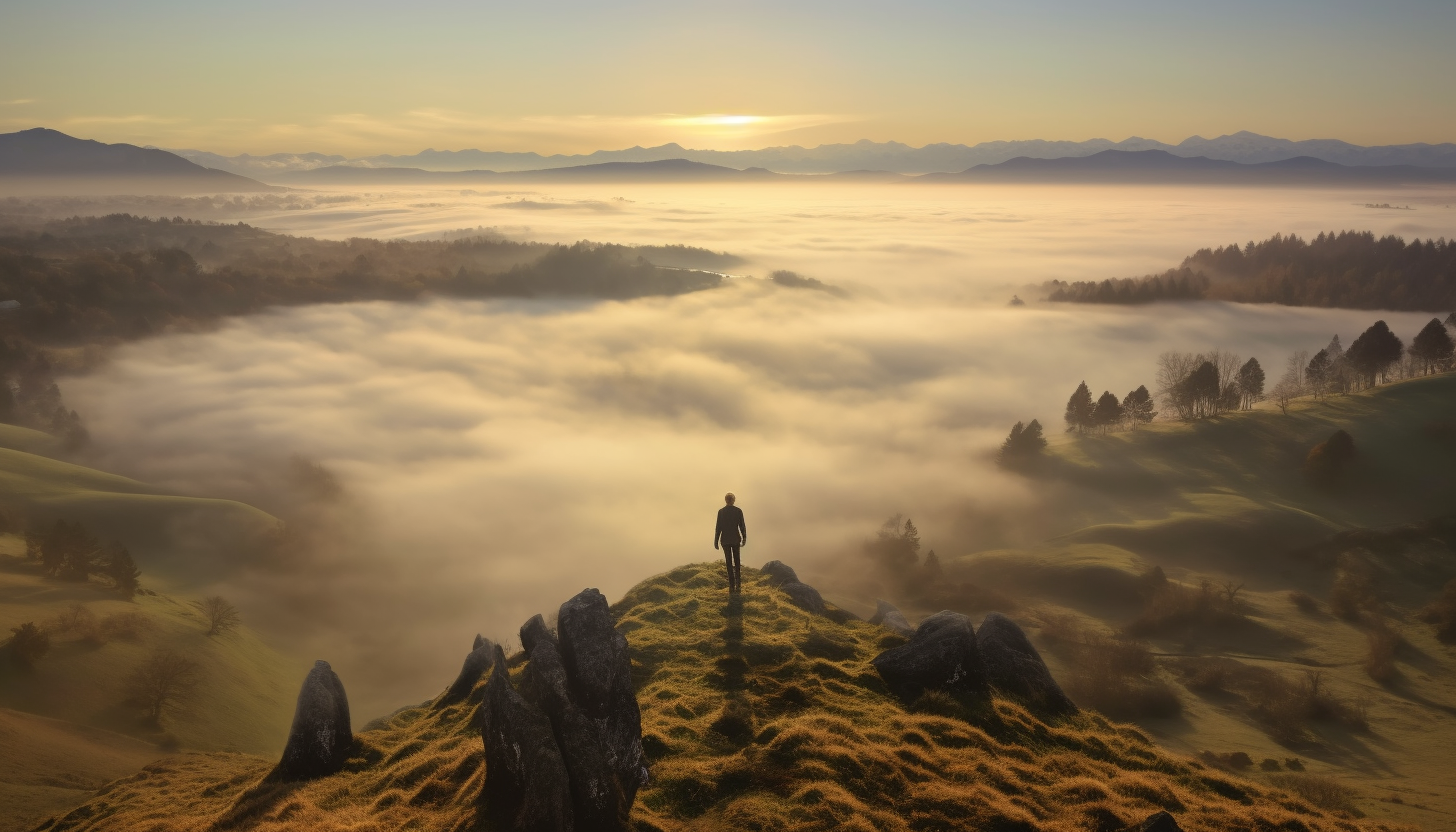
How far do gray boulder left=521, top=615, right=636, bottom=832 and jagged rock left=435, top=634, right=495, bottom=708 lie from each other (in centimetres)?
1283

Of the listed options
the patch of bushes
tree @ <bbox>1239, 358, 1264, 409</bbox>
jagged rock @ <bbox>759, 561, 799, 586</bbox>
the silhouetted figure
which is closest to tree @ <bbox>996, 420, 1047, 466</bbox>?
tree @ <bbox>1239, 358, 1264, 409</bbox>

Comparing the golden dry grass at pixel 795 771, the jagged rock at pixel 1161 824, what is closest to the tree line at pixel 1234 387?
the golden dry grass at pixel 795 771

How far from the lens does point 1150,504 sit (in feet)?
437

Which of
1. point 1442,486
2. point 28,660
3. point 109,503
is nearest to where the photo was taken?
point 28,660

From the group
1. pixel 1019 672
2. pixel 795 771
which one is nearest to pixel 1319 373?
pixel 1019 672

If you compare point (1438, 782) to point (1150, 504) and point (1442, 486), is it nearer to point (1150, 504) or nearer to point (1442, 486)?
point (1150, 504)

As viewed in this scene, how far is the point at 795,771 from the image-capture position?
64.6ft

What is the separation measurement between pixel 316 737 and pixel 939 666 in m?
21.5

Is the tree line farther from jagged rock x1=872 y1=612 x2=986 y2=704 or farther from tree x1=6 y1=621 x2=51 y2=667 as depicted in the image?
tree x1=6 y1=621 x2=51 y2=667

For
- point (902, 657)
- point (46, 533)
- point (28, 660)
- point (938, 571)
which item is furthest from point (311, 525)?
point (902, 657)

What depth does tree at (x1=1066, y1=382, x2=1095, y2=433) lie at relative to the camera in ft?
550

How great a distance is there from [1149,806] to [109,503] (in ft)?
440

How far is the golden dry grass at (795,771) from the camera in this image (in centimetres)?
1864

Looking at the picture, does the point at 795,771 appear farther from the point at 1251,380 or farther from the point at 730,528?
the point at 1251,380
